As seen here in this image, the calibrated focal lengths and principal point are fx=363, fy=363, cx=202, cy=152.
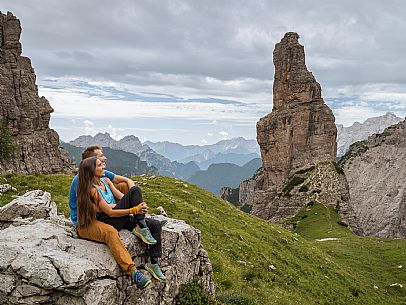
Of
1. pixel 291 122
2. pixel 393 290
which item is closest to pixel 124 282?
pixel 393 290

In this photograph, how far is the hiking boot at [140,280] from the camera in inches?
427

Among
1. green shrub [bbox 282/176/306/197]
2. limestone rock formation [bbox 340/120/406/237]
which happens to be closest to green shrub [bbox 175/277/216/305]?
green shrub [bbox 282/176/306/197]

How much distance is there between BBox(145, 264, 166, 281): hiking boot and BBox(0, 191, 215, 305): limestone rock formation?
1.28ft

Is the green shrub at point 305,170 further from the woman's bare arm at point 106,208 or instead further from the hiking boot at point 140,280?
the hiking boot at point 140,280

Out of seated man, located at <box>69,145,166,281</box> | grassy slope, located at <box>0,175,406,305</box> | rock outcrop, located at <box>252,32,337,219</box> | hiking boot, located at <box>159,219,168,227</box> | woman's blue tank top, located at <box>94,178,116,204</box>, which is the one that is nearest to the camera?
seated man, located at <box>69,145,166,281</box>

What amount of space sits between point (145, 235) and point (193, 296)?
3049 millimetres

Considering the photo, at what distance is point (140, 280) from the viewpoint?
10.9 meters

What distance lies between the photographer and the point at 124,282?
435 inches

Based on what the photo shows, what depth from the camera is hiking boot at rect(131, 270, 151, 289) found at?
35.6ft

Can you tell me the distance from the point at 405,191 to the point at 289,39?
68.8 m

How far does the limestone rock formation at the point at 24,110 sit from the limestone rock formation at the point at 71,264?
87.0 m

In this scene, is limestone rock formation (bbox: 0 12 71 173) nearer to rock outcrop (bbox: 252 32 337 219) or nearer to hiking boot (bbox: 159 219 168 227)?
rock outcrop (bbox: 252 32 337 219)

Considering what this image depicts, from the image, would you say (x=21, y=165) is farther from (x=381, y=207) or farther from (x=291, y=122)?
(x=381, y=207)

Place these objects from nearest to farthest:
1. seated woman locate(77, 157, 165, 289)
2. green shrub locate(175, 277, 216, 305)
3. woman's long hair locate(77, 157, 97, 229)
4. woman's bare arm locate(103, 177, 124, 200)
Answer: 1. seated woman locate(77, 157, 165, 289)
2. woman's long hair locate(77, 157, 97, 229)
3. green shrub locate(175, 277, 216, 305)
4. woman's bare arm locate(103, 177, 124, 200)
